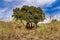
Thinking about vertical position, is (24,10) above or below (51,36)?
above

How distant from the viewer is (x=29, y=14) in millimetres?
23703

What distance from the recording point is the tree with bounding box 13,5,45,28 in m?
23.3

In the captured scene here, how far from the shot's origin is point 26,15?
23406mm

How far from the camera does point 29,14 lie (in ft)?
77.8

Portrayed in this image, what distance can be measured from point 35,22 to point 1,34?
12.5 m

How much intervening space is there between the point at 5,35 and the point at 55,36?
8.98 ft

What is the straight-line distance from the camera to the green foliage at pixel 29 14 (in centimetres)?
2336

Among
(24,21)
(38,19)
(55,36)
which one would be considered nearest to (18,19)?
(24,21)

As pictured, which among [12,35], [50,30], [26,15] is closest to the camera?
[12,35]

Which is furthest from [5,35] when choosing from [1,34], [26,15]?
[26,15]

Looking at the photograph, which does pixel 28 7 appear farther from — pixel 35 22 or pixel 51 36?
pixel 51 36

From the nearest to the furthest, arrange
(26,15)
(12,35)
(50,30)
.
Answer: (12,35) → (50,30) → (26,15)

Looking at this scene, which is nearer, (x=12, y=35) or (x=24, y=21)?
(x=12, y=35)

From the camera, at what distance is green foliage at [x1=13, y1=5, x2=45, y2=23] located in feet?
76.6
